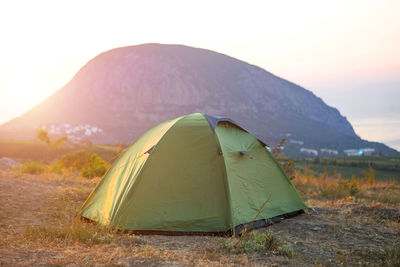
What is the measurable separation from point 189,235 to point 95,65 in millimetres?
177617

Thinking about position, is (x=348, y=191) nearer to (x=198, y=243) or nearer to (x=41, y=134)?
(x=198, y=243)

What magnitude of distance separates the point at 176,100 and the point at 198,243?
458ft

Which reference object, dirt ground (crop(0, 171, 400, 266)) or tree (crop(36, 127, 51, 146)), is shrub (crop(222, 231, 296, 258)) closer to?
dirt ground (crop(0, 171, 400, 266))

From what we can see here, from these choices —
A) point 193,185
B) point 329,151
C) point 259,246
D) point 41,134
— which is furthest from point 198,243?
point 329,151

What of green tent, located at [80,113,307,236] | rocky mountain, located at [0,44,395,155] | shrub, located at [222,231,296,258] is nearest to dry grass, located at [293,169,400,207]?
green tent, located at [80,113,307,236]

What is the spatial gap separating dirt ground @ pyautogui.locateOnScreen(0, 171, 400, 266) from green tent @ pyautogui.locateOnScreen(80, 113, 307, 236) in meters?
0.36

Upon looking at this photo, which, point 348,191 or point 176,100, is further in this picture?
point 176,100

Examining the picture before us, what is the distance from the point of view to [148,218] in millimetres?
5609

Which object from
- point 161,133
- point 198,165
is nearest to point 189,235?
point 198,165

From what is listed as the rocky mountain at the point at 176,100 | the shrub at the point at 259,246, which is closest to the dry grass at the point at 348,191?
the shrub at the point at 259,246

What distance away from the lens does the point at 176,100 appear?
143000 millimetres

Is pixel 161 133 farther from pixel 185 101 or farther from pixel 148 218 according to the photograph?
pixel 185 101

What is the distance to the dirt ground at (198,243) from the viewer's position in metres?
3.97

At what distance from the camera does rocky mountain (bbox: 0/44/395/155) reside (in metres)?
105
